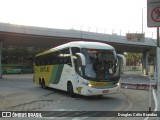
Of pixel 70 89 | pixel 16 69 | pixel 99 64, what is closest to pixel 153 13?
pixel 99 64

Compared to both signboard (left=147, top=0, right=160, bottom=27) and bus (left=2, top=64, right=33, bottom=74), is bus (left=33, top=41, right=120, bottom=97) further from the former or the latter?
bus (left=2, top=64, right=33, bottom=74)

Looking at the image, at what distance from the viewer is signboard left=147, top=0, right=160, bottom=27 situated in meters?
8.41

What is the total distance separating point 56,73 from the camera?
22.1 meters

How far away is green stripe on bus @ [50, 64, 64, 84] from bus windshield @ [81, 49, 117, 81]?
364cm

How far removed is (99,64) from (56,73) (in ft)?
18.1

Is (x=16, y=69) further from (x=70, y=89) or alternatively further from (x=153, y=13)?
(x=153, y=13)

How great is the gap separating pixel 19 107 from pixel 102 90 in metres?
4.58

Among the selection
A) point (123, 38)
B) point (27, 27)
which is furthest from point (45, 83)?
point (123, 38)

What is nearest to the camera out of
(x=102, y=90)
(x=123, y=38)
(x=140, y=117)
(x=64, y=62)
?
(x=140, y=117)

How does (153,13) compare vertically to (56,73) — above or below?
above

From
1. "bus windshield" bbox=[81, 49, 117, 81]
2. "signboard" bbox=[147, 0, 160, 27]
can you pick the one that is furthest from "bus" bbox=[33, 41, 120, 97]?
"signboard" bbox=[147, 0, 160, 27]

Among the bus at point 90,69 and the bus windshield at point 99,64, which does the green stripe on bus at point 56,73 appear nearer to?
the bus at point 90,69

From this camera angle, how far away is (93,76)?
55.9ft

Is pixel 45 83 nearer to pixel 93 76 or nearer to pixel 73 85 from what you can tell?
pixel 73 85
